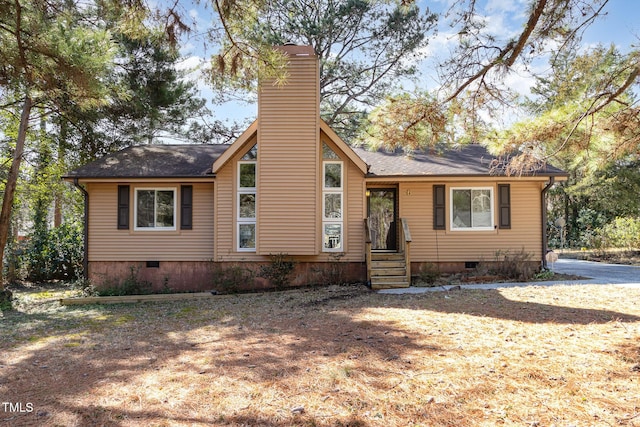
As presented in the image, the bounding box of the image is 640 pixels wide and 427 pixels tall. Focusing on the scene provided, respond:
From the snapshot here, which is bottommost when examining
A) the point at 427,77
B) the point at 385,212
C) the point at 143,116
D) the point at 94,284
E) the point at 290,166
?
the point at 94,284

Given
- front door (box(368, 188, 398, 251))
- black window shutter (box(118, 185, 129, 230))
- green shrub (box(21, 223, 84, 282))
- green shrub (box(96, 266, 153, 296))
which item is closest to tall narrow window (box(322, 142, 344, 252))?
front door (box(368, 188, 398, 251))

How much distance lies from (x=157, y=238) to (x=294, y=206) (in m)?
3.83

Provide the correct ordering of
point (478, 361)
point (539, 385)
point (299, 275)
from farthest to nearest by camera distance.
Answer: point (299, 275) → point (478, 361) → point (539, 385)

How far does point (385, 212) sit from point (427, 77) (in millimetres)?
6521

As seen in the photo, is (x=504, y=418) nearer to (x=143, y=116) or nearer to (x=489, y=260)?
(x=489, y=260)

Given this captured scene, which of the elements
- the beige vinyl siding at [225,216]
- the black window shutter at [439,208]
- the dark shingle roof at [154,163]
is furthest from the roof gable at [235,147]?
the black window shutter at [439,208]

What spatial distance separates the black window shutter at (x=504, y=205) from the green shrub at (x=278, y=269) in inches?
214

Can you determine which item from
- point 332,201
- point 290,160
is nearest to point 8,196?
point 290,160

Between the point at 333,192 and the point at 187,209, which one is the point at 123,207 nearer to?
the point at 187,209

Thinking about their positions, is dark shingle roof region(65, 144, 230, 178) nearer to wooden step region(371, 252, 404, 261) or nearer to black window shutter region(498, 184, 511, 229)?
wooden step region(371, 252, 404, 261)

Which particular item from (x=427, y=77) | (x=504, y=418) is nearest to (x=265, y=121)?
(x=427, y=77)

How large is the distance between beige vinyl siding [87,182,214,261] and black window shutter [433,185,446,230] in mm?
5764

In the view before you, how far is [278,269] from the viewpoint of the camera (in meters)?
9.70

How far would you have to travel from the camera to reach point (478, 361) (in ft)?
12.9
